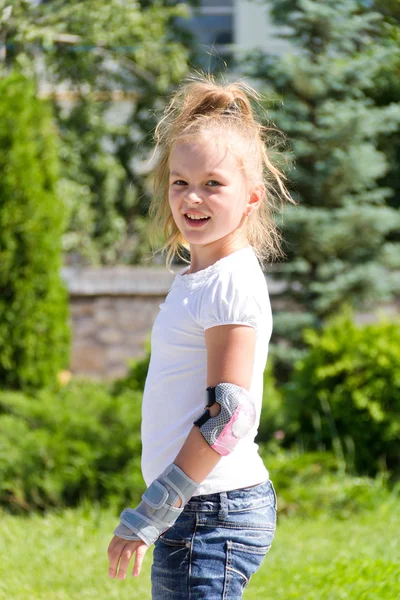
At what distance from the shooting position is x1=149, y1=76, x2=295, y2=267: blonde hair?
174cm

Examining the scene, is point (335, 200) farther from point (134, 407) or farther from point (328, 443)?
point (134, 407)

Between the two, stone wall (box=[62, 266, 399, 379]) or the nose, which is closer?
the nose

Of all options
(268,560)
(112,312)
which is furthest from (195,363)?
(112,312)

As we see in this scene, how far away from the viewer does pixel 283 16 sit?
6.54 meters

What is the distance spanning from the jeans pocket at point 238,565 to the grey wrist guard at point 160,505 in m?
0.18

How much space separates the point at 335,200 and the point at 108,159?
356cm

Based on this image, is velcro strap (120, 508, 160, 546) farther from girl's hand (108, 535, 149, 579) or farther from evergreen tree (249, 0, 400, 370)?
evergreen tree (249, 0, 400, 370)

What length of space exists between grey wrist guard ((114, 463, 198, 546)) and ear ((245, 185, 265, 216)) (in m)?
0.63

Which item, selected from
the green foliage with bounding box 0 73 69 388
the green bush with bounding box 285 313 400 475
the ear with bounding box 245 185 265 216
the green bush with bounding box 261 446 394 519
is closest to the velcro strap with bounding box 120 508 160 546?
the ear with bounding box 245 185 265 216

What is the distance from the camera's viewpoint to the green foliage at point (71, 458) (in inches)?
173

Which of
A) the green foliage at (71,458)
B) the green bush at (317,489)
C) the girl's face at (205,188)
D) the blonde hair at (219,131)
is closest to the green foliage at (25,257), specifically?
the green foliage at (71,458)

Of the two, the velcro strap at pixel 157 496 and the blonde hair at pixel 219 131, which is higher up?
the blonde hair at pixel 219 131

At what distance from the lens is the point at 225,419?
152 centimetres

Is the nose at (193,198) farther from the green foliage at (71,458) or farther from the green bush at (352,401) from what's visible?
the green bush at (352,401)
